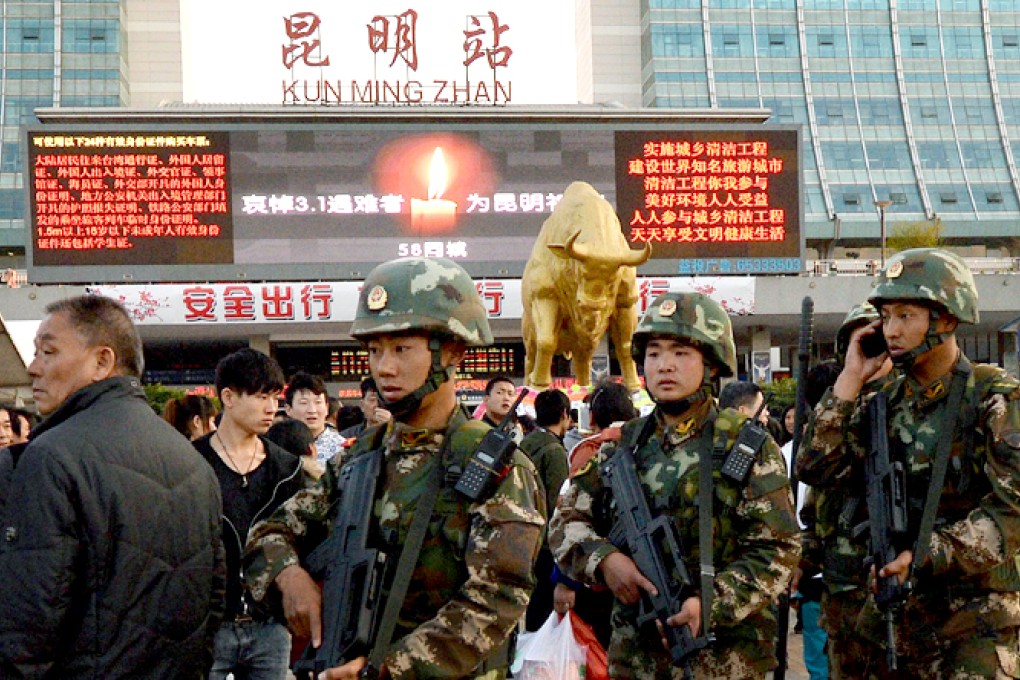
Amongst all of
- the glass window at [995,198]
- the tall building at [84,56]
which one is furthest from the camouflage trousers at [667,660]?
the glass window at [995,198]

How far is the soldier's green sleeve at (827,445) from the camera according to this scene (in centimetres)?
372

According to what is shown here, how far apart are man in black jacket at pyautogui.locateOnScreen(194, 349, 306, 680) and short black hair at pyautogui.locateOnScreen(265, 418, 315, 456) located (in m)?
0.56

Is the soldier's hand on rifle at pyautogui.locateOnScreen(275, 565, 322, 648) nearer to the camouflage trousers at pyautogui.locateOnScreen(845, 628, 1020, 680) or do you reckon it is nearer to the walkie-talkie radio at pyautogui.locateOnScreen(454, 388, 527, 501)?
the walkie-talkie radio at pyautogui.locateOnScreen(454, 388, 527, 501)

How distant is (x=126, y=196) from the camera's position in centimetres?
2247

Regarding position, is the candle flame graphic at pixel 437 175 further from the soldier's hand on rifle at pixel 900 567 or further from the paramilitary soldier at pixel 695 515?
the soldier's hand on rifle at pixel 900 567

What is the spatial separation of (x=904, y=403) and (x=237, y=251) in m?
20.4

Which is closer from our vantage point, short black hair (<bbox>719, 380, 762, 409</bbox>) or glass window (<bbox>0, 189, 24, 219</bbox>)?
short black hair (<bbox>719, 380, 762, 409</bbox>)

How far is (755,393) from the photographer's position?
6406mm

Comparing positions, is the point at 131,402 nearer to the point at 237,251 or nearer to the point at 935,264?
the point at 935,264

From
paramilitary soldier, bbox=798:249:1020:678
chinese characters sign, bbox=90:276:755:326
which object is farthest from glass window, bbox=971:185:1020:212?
paramilitary soldier, bbox=798:249:1020:678

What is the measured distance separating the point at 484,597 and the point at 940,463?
5.17ft

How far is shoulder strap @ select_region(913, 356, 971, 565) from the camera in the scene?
11.2 feet

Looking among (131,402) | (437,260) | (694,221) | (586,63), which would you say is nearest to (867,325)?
(437,260)

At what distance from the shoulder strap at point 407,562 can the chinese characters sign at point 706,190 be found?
2050 cm
